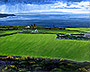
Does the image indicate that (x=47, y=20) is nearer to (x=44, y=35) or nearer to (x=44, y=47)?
(x=44, y=35)

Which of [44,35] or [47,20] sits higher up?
[47,20]

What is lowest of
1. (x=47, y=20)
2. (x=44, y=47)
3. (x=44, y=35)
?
(x=44, y=47)

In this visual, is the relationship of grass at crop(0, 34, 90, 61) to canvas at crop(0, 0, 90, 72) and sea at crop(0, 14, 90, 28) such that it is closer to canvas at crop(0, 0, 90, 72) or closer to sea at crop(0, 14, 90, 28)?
canvas at crop(0, 0, 90, 72)

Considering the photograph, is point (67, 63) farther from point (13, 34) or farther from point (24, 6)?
point (24, 6)

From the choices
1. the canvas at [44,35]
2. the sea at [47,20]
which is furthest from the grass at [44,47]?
the sea at [47,20]

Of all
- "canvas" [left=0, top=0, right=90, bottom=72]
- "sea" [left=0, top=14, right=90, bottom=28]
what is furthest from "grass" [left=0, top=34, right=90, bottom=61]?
"sea" [left=0, top=14, right=90, bottom=28]

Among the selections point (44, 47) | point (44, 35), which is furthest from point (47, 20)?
point (44, 47)

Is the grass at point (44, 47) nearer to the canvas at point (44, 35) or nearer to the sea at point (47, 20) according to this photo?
the canvas at point (44, 35)

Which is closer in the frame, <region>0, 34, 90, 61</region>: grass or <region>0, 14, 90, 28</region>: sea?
<region>0, 34, 90, 61</region>: grass

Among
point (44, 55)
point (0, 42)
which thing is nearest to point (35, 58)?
point (44, 55)
